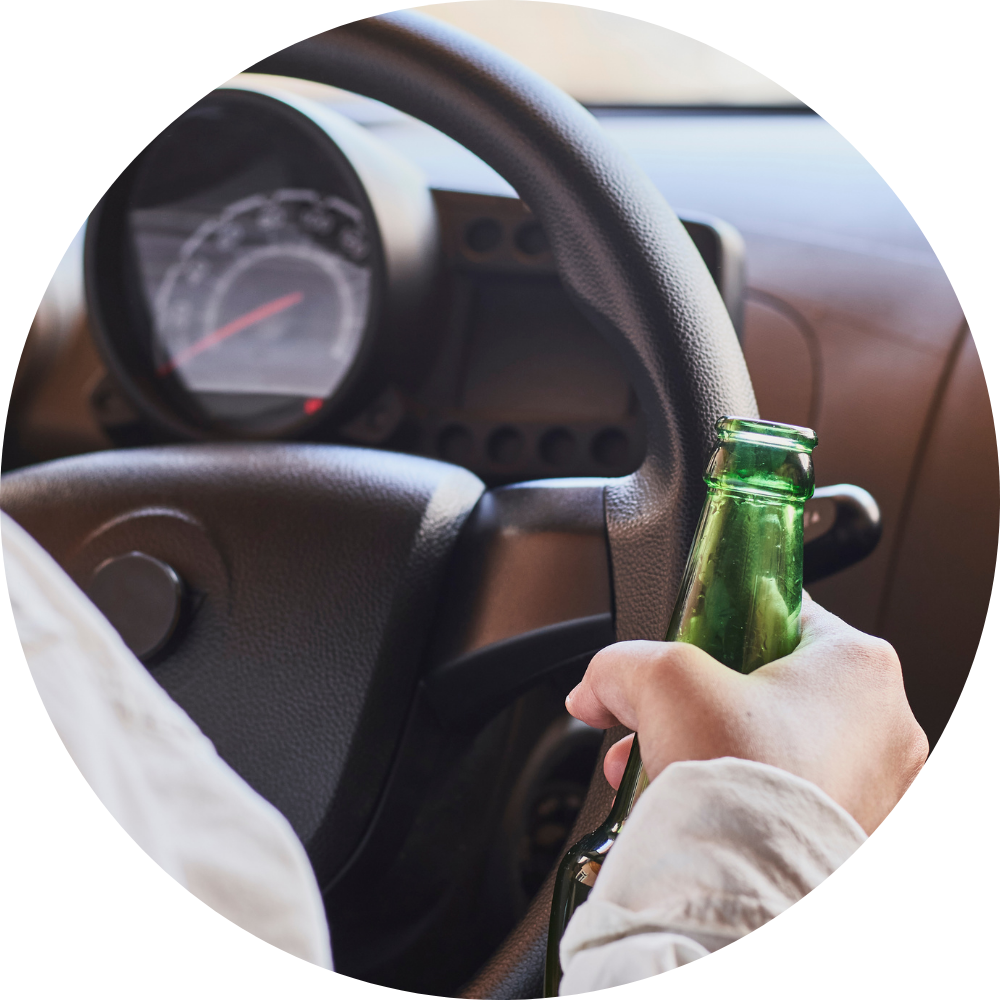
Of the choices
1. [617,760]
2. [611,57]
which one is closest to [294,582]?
[617,760]

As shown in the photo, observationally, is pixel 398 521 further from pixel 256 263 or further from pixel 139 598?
pixel 256 263

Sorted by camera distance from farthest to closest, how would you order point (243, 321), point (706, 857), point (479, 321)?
point (243, 321) < point (479, 321) < point (706, 857)

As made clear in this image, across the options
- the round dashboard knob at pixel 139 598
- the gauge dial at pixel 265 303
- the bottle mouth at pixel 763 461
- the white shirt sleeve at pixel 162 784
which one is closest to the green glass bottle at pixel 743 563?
the bottle mouth at pixel 763 461

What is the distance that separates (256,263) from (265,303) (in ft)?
0.10

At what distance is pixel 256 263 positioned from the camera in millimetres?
667

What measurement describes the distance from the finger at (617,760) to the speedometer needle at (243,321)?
44 centimetres

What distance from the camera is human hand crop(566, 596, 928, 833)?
275 mm

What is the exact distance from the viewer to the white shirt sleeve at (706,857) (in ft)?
0.87

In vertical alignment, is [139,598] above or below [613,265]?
below

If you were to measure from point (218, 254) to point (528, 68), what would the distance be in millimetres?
377

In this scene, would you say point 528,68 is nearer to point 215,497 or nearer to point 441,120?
point 441,120

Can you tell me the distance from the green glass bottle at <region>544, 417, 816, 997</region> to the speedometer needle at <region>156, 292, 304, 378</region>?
0.43 meters

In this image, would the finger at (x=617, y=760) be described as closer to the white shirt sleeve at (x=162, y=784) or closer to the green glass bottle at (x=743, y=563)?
the green glass bottle at (x=743, y=563)

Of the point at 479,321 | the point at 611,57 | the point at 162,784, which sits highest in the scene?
the point at 611,57
